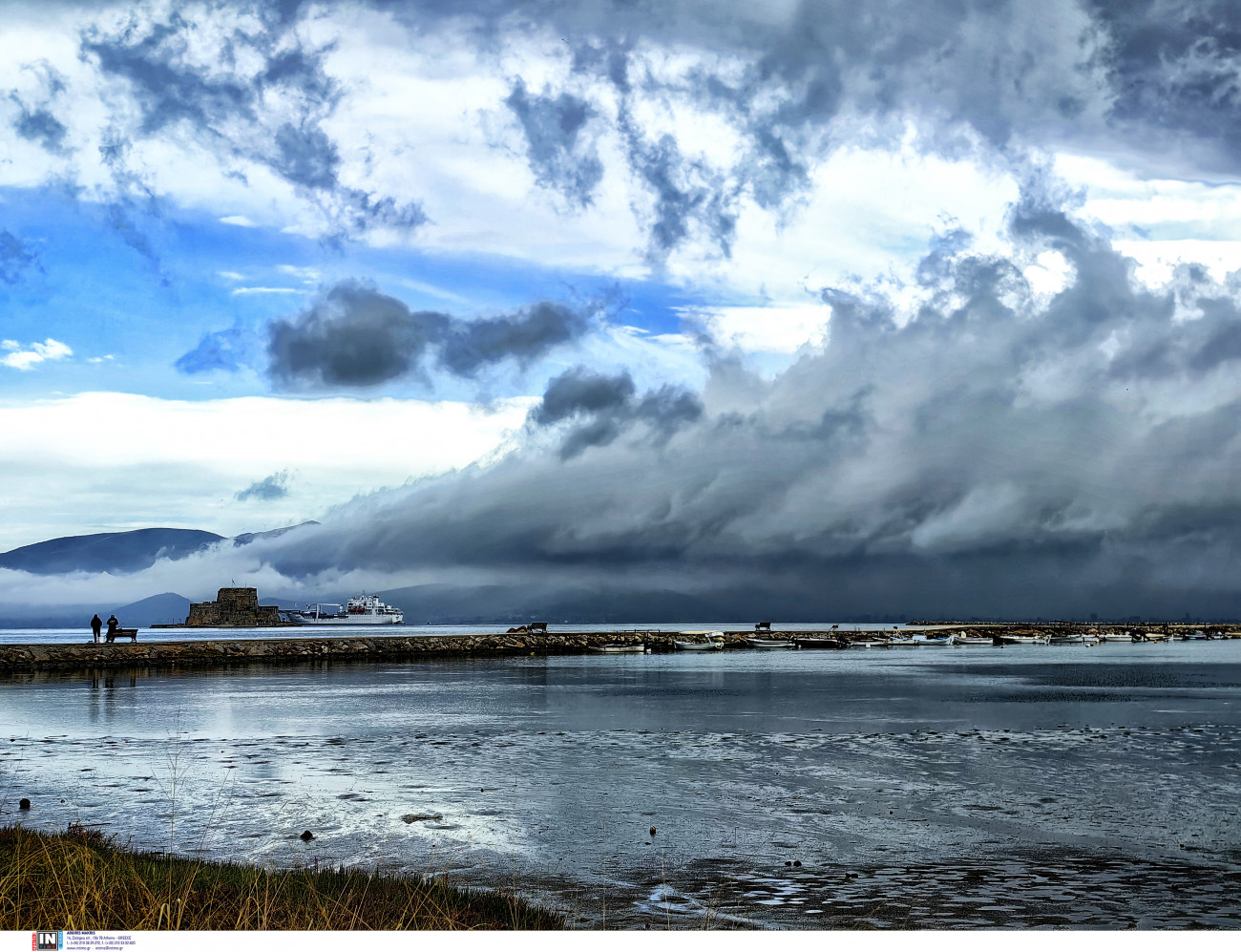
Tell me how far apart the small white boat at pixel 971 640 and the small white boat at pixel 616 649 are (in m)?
59.3

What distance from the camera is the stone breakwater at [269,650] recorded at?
62844 mm

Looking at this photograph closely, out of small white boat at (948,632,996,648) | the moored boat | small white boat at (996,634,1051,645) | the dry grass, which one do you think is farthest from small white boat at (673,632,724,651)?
the dry grass

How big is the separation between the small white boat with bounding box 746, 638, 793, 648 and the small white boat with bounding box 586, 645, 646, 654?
954 inches

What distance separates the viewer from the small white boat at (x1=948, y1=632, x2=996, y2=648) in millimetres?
154250

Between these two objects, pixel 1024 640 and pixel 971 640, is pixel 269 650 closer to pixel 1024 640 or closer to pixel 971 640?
pixel 971 640

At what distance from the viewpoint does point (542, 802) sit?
1773cm

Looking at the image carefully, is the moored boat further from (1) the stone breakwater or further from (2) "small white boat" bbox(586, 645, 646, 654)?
(1) the stone breakwater

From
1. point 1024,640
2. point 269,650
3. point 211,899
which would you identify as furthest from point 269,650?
point 1024,640

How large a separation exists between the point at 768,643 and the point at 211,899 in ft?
426

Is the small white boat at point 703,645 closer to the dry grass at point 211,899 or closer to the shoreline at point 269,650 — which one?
the shoreline at point 269,650

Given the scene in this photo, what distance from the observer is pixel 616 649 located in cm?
10256
